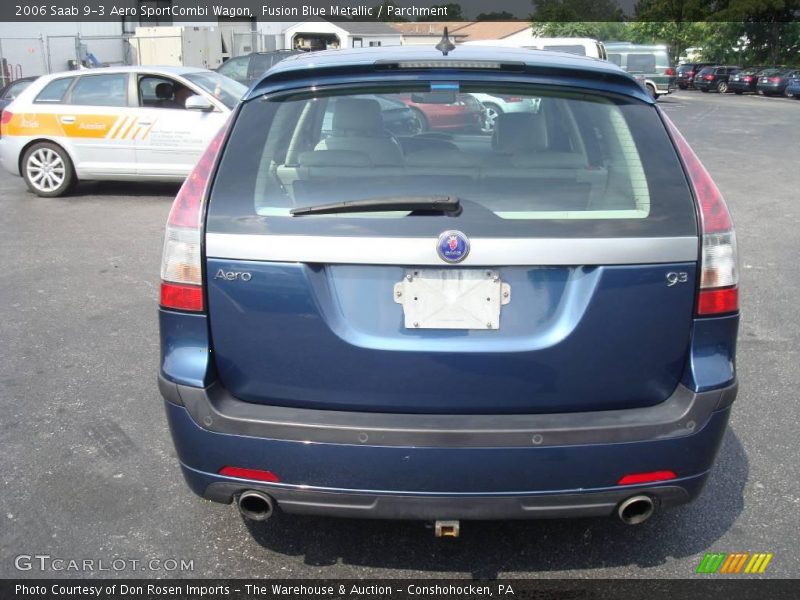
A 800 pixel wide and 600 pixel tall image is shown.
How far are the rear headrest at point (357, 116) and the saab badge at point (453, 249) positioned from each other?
0.70m

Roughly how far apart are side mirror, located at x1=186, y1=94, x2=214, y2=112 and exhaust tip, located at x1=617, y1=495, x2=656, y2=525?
8.72 metres

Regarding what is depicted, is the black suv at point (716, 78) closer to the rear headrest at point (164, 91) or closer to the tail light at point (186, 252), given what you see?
the rear headrest at point (164, 91)

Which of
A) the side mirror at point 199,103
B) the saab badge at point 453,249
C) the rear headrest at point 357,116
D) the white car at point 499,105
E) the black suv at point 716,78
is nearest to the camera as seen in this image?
the saab badge at point 453,249

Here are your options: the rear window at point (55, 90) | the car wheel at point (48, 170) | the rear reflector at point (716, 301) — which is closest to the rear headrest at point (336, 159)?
the rear reflector at point (716, 301)

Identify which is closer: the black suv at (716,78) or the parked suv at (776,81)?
the parked suv at (776,81)

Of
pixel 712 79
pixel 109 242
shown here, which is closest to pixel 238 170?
pixel 109 242

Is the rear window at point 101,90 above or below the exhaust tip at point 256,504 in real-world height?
above

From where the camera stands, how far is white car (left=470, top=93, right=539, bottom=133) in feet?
9.74

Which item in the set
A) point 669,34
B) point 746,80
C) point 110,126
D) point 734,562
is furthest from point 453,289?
point 669,34

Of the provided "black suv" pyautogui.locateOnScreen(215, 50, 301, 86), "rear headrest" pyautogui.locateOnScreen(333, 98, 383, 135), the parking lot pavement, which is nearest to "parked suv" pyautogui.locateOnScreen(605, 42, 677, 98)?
"black suv" pyautogui.locateOnScreen(215, 50, 301, 86)

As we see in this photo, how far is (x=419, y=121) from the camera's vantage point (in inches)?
134

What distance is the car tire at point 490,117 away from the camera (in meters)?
3.20

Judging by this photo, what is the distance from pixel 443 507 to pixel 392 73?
1.41 meters

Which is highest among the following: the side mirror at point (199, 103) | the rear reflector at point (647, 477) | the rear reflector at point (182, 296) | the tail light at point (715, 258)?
the tail light at point (715, 258)
